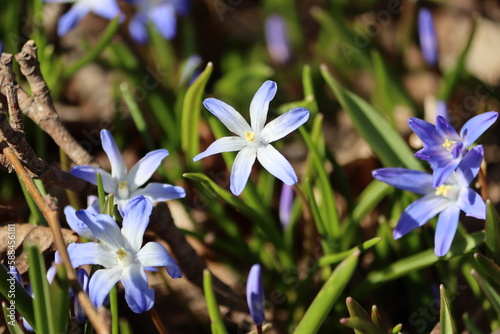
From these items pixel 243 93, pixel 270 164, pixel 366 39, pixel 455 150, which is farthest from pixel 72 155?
pixel 366 39

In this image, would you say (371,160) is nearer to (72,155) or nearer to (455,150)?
(455,150)

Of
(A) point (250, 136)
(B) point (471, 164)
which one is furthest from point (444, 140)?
(A) point (250, 136)

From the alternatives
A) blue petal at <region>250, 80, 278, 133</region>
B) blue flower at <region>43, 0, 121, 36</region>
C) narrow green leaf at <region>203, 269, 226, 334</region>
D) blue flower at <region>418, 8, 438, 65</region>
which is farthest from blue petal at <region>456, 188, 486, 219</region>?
blue flower at <region>43, 0, 121, 36</region>

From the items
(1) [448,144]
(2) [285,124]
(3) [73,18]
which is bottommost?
(1) [448,144]

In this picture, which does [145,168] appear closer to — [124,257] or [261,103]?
[124,257]

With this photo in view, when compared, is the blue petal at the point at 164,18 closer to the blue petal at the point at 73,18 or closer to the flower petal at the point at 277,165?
the blue petal at the point at 73,18

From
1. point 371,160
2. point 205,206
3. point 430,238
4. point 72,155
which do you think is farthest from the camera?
point 371,160

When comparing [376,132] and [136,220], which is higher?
[136,220]

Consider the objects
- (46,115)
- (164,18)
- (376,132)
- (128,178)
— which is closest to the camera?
(128,178)
